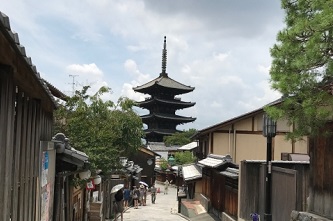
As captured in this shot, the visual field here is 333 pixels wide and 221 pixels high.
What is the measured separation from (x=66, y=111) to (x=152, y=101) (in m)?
48.7

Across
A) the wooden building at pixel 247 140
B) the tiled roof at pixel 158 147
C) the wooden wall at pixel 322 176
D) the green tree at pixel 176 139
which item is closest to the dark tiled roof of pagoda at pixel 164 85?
the green tree at pixel 176 139

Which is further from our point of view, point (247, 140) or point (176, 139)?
point (176, 139)

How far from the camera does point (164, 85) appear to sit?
6731 centimetres

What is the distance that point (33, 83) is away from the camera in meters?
5.26

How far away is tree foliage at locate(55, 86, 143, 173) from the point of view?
17297 mm

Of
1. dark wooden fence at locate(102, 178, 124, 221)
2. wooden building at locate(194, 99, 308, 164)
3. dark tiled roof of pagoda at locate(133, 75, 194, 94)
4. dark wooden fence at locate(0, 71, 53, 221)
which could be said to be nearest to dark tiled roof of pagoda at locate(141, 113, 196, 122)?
dark tiled roof of pagoda at locate(133, 75, 194, 94)

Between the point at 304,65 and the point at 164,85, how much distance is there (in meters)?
61.0

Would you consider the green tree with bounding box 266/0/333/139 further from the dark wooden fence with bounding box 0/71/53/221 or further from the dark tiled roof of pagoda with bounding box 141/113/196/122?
the dark tiled roof of pagoda with bounding box 141/113/196/122

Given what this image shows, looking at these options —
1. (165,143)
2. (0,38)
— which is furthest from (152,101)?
(0,38)

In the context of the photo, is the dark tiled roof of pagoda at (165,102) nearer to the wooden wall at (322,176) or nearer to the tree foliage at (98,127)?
the tree foliage at (98,127)

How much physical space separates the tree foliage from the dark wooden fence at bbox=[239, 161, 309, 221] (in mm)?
6147

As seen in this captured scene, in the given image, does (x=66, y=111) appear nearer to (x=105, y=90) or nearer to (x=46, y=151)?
(x=105, y=90)

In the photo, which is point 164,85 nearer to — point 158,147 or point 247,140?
point 158,147

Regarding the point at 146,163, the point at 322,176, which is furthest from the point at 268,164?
the point at 146,163
